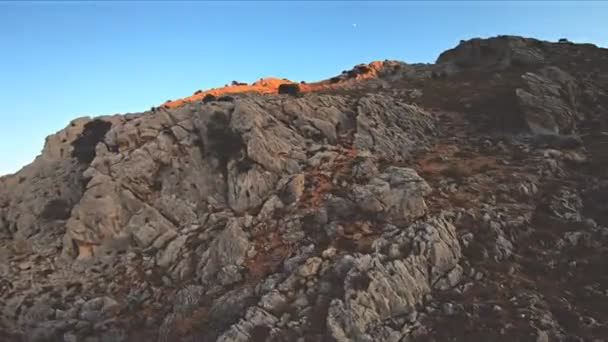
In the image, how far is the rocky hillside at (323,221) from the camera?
24.8 meters

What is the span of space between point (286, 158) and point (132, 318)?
14933 mm

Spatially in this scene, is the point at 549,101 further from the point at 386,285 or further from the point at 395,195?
the point at 386,285

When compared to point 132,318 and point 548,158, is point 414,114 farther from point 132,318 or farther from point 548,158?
point 132,318

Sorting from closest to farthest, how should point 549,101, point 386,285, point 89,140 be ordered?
point 386,285, point 549,101, point 89,140

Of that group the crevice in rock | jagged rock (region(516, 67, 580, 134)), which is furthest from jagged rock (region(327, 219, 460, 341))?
the crevice in rock

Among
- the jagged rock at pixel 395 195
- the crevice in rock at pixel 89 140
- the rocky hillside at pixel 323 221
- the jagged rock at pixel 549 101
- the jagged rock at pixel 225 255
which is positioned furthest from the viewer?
the crevice in rock at pixel 89 140

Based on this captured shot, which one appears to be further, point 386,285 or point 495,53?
point 495,53

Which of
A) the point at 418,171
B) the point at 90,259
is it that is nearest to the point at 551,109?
the point at 418,171

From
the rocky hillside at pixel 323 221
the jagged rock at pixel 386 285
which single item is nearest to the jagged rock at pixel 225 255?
the rocky hillside at pixel 323 221

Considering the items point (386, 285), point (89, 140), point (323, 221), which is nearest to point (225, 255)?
point (323, 221)

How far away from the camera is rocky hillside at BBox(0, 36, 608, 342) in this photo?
24.8m

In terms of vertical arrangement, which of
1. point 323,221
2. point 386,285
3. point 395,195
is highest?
point 395,195

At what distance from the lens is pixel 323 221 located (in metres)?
31.0

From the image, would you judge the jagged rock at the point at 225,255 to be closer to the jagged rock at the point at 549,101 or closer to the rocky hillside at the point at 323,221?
the rocky hillside at the point at 323,221
